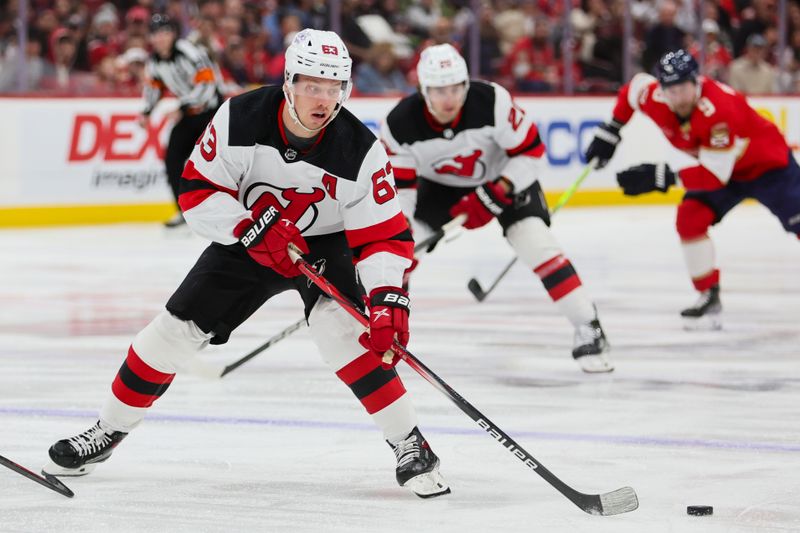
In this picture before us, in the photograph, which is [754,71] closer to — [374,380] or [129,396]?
[374,380]

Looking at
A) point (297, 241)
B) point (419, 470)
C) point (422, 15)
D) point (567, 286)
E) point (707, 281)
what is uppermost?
point (297, 241)

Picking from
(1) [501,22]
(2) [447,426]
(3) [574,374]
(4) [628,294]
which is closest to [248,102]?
(2) [447,426]

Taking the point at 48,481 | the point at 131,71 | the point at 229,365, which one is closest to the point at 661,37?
the point at 131,71

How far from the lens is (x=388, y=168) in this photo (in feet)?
10.5

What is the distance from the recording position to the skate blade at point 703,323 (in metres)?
5.68

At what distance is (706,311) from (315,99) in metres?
3.09

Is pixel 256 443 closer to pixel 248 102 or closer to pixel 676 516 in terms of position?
pixel 248 102

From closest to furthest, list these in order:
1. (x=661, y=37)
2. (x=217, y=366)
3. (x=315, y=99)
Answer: (x=315, y=99), (x=217, y=366), (x=661, y=37)

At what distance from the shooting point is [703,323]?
18.7ft

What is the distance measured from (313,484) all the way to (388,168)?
2.32 ft

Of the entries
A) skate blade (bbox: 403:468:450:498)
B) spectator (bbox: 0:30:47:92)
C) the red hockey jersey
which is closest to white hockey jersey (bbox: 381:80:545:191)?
the red hockey jersey

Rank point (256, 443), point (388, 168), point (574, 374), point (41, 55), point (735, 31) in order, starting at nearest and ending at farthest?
point (388, 168) → point (256, 443) → point (574, 374) → point (41, 55) → point (735, 31)

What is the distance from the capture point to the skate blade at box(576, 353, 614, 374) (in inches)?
186

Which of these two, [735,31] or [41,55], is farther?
[735,31]
